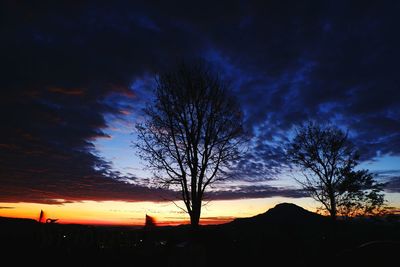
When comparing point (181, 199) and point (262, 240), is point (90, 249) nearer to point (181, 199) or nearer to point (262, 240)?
point (181, 199)

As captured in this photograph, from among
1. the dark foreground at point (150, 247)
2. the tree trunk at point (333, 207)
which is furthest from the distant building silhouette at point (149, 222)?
the tree trunk at point (333, 207)

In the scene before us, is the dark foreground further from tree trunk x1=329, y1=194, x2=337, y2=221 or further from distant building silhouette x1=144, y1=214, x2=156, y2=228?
tree trunk x1=329, y1=194, x2=337, y2=221

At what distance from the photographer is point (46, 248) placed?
596 inches

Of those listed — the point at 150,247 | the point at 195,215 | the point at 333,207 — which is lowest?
the point at 150,247

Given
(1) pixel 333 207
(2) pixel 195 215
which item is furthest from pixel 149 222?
(1) pixel 333 207

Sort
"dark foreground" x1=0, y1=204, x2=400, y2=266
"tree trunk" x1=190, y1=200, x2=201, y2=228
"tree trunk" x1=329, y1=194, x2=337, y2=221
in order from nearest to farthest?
"dark foreground" x1=0, y1=204, x2=400, y2=266
"tree trunk" x1=190, y1=200, x2=201, y2=228
"tree trunk" x1=329, y1=194, x2=337, y2=221

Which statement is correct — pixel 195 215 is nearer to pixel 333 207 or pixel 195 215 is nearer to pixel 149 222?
pixel 149 222

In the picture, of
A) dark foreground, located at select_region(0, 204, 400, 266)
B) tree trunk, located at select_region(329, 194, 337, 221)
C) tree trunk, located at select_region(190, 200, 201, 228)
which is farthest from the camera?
tree trunk, located at select_region(329, 194, 337, 221)

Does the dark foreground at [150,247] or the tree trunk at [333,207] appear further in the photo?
the tree trunk at [333,207]

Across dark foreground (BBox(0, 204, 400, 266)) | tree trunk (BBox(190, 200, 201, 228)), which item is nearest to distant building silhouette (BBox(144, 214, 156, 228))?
dark foreground (BBox(0, 204, 400, 266))

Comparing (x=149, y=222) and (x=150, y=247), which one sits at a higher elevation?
(x=149, y=222)


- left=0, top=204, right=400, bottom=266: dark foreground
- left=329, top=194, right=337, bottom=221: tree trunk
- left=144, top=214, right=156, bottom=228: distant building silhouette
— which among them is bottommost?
left=0, top=204, right=400, bottom=266: dark foreground

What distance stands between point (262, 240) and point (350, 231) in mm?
9507

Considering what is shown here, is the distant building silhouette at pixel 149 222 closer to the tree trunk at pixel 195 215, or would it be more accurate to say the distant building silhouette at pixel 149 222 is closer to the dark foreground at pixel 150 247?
the dark foreground at pixel 150 247
